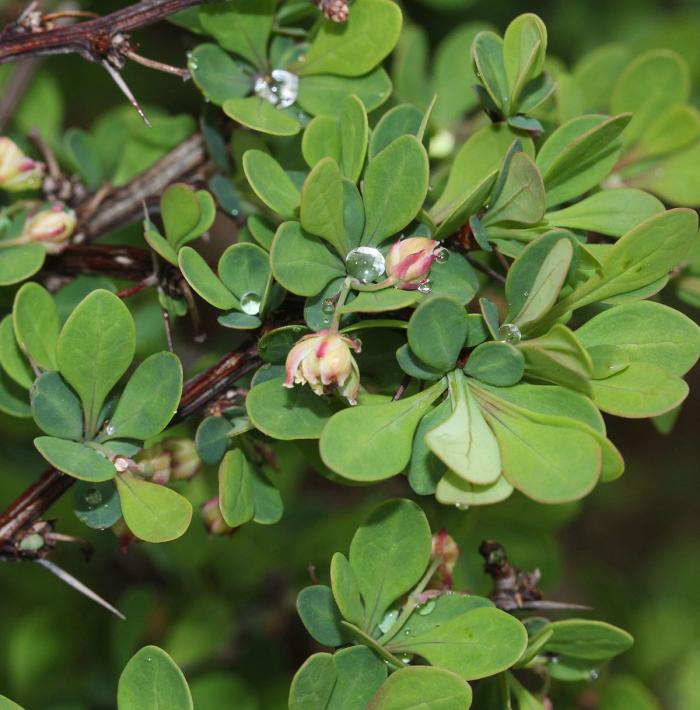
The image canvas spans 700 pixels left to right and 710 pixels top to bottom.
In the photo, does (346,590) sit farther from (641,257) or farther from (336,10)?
(336,10)

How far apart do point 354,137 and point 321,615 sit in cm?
65

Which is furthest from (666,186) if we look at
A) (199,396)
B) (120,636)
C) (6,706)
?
(120,636)

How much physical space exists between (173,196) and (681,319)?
72 centimetres

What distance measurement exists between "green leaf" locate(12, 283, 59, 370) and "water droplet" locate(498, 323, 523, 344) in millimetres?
640

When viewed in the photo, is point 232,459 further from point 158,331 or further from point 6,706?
point 158,331

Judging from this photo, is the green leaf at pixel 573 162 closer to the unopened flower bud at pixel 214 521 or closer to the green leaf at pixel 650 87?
the green leaf at pixel 650 87

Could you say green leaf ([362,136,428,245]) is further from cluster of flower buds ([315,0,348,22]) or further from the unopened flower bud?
the unopened flower bud

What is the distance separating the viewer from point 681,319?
1.21 metres

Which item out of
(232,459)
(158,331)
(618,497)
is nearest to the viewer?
(232,459)

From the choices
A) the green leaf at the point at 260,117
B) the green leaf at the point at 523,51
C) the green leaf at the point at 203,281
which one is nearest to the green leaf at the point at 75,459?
the green leaf at the point at 203,281

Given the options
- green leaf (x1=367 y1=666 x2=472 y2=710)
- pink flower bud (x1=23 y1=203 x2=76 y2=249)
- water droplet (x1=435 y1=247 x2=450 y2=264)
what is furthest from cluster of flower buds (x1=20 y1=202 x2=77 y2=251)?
green leaf (x1=367 y1=666 x2=472 y2=710)

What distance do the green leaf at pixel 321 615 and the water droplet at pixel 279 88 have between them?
2.52 ft

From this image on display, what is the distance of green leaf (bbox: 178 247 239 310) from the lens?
1.27 meters

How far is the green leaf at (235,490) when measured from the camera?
49.1 inches
